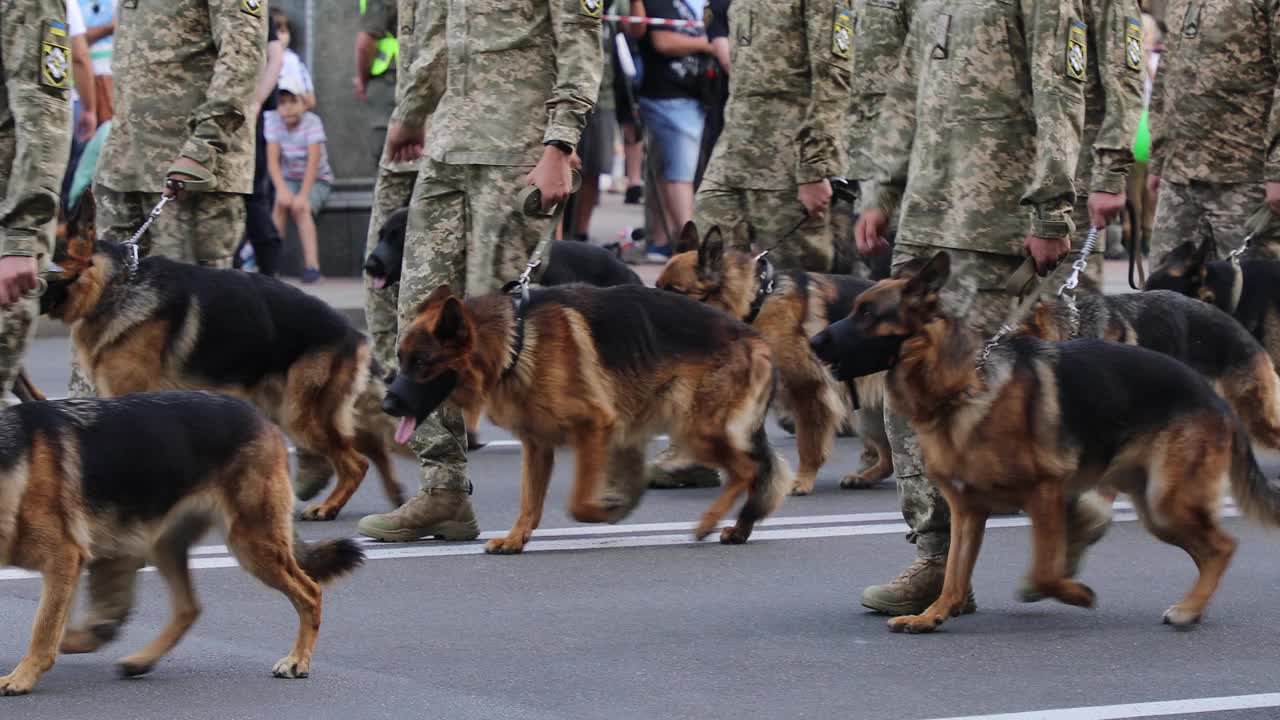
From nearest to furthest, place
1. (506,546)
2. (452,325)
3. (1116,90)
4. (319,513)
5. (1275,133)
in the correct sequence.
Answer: (1116,90) → (452,325) → (506,546) → (319,513) → (1275,133)

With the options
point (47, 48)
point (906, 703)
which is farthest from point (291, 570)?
point (47, 48)

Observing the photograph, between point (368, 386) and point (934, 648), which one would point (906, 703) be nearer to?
point (934, 648)

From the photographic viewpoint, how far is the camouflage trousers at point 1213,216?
366 inches

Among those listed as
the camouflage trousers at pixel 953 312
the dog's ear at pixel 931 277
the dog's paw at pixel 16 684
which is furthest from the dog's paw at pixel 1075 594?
the dog's paw at pixel 16 684

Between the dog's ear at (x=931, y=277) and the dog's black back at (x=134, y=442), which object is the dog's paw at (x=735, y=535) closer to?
the dog's ear at (x=931, y=277)

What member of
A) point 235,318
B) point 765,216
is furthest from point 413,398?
point 765,216

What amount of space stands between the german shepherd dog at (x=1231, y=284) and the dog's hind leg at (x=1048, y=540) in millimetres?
3320

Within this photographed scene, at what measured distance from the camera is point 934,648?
5672mm

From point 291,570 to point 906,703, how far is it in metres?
1.72

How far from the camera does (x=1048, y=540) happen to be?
5699 millimetres

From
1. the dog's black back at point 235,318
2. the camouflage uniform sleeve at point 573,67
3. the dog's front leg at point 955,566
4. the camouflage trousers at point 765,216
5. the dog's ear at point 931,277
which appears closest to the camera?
the dog's ear at point 931,277

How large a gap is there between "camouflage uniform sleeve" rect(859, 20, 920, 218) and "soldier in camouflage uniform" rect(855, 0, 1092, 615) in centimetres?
29

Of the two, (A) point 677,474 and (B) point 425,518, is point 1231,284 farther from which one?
(B) point 425,518

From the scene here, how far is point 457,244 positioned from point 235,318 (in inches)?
38.3
